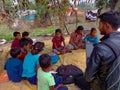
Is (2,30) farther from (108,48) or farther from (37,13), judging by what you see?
(108,48)

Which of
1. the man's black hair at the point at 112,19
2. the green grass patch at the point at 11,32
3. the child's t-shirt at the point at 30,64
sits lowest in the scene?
the green grass patch at the point at 11,32

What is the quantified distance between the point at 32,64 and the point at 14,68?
1.24 ft

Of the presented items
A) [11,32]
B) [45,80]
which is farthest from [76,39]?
[11,32]

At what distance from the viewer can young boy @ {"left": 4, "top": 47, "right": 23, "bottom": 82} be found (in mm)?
3840

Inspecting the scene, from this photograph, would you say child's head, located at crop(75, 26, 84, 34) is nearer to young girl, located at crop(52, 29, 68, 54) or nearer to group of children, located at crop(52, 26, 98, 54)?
group of children, located at crop(52, 26, 98, 54)

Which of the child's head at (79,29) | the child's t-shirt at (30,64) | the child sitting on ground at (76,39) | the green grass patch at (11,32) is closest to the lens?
the child's t-shirt at (30,64)

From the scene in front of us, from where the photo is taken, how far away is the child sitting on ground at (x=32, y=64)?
3768 millimetres

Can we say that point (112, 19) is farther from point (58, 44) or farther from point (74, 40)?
point (74, 40)

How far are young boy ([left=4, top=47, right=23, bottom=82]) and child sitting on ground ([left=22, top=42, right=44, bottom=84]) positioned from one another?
0.44ft

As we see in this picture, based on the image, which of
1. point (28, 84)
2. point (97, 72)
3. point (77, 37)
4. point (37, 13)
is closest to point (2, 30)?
point (37, 13)

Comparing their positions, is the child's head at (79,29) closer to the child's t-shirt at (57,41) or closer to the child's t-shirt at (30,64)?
the child's t-shirt at (57,41)

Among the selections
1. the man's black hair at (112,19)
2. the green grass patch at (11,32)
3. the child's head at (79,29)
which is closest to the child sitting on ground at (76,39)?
the child's head at (79,29)

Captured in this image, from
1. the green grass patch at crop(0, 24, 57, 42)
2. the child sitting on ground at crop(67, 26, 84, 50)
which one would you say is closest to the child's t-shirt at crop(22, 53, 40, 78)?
the child sitting on ground at crop(67, 26, 84, 50)

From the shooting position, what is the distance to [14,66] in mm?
3893
